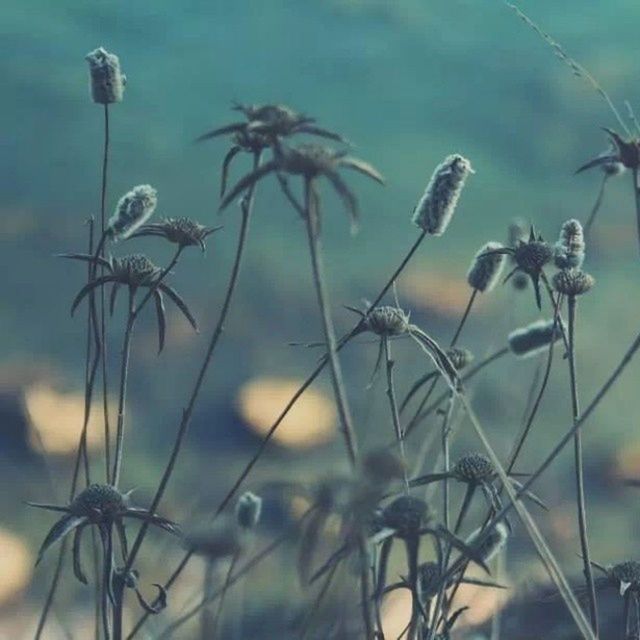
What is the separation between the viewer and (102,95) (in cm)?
291

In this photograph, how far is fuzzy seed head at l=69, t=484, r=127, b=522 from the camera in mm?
2506

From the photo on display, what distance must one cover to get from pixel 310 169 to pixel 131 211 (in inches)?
31.3

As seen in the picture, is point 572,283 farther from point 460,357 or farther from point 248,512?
point 248,512

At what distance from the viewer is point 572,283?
285 cm

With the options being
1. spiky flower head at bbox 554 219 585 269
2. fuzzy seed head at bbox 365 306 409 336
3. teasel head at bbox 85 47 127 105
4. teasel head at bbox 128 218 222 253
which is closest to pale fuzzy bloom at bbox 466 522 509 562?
fuzzy seed head at bbox 365 306 409 336

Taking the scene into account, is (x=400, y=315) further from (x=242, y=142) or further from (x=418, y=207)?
(x=242, y=142)

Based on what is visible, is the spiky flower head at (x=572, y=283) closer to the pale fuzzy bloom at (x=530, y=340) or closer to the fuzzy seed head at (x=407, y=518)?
the pale fuzzy bloom at (x=530, y=340)

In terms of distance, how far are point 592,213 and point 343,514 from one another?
1876mm

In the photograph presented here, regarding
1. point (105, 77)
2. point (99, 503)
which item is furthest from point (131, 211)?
point (99, 503)

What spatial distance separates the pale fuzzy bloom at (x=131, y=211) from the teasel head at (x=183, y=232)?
10cm

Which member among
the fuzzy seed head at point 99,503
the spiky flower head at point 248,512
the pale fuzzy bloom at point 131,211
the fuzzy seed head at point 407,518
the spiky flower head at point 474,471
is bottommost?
the fuzzy seed head at point 407,518

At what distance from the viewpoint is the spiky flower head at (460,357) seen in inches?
123

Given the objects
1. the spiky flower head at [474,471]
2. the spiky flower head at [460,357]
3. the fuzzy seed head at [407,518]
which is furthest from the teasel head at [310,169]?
the spiky flower head at [460,357]

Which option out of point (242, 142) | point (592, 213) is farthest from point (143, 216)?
point (592, 213)
